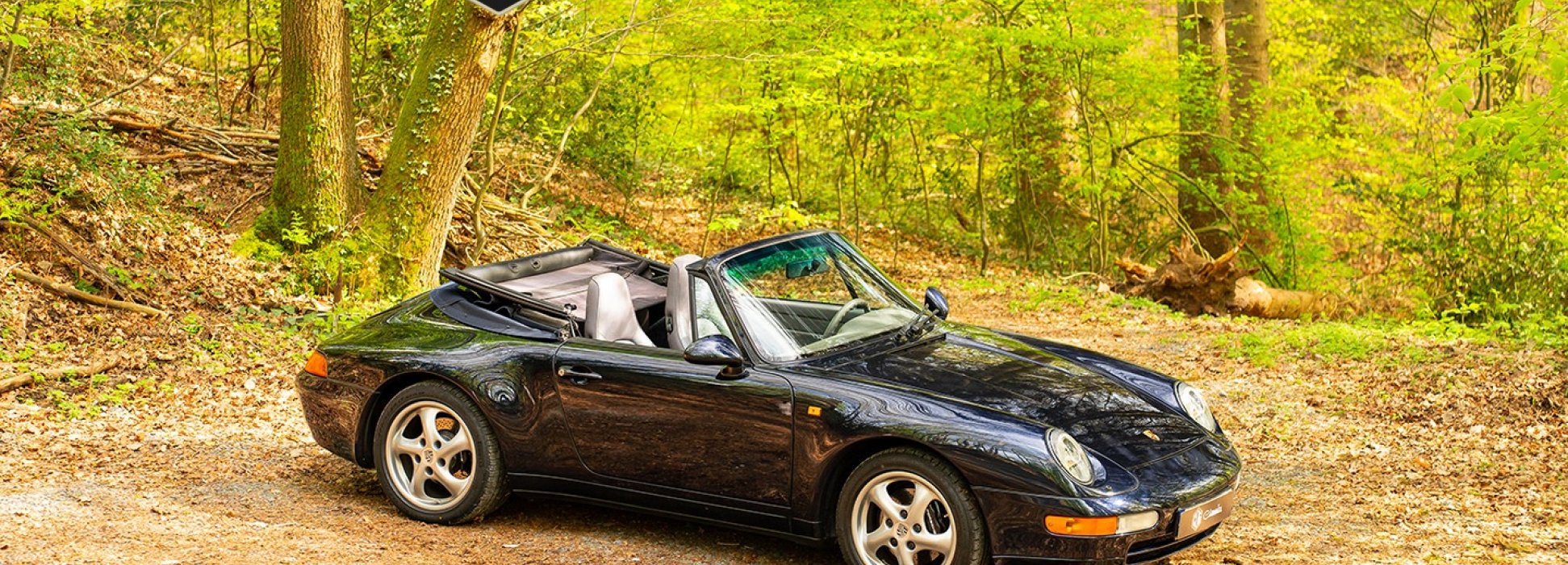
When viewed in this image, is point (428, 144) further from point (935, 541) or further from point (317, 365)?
point (935, 541)

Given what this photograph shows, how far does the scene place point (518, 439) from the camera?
5602 mm

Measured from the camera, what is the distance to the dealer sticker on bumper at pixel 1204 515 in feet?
15.1

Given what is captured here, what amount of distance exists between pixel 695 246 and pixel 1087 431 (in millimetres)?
14379

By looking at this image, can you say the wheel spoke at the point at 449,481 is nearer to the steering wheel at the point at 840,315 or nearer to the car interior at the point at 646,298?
the car interior at the point at 646,298

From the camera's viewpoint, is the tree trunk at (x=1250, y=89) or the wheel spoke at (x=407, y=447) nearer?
the wheel spoke at (x=407, y=447)

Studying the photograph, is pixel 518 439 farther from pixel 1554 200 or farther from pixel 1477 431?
pixel 1554 200

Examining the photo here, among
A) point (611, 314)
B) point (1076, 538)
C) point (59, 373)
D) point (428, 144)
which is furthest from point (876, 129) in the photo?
point (1076, 538)

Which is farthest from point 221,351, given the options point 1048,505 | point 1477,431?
point 1477,431

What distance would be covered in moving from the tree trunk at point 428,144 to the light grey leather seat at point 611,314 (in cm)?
555

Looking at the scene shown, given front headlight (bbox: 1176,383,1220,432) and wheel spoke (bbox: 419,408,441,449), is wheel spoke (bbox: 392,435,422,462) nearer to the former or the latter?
wheel spoke (bbox: 419,408,441,449)

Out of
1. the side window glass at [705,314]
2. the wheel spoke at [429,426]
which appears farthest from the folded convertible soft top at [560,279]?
the wheel spoke at [429,426]

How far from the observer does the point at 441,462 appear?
19.0 ft

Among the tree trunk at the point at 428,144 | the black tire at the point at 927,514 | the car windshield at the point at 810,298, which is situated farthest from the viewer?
the tree trunk at the point at 428,144

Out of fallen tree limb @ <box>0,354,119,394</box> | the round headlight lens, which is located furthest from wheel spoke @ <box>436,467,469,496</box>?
fallen tree limb @ <box>0,354,119,394</box>
